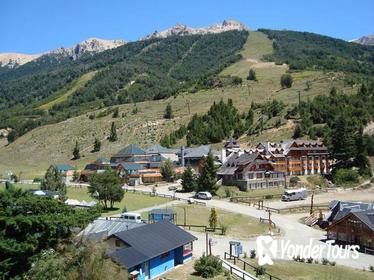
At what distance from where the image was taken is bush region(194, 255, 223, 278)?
34.9 m

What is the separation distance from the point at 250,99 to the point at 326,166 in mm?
71864

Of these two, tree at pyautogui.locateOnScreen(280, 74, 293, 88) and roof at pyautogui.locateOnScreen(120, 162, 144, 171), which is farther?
tree at pyautogui.locateOnScreen(280, 74, 293, 88)

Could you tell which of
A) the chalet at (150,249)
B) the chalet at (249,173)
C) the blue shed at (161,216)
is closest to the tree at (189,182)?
the chalet at (249,173)

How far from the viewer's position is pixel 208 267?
115 feet

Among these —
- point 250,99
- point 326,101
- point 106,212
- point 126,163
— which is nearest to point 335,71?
point 250,99

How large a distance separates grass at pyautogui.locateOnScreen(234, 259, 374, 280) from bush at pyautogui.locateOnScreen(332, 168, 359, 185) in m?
49.2

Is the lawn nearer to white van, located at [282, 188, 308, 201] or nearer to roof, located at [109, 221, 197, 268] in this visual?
white van, located at [282, 188, 308, 201]

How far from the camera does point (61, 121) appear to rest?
597ft

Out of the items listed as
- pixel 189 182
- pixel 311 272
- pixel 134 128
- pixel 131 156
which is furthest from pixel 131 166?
pixel 311 272

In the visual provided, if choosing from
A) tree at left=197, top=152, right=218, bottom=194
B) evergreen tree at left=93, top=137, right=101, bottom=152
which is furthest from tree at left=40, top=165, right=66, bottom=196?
evergreen tree at left=93, top=137, right=101, bottom=152

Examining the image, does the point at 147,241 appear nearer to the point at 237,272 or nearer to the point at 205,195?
the point at 237,272

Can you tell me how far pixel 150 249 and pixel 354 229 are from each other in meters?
24.6

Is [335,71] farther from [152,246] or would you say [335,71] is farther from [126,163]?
[152,246]

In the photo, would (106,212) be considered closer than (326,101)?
Yes
